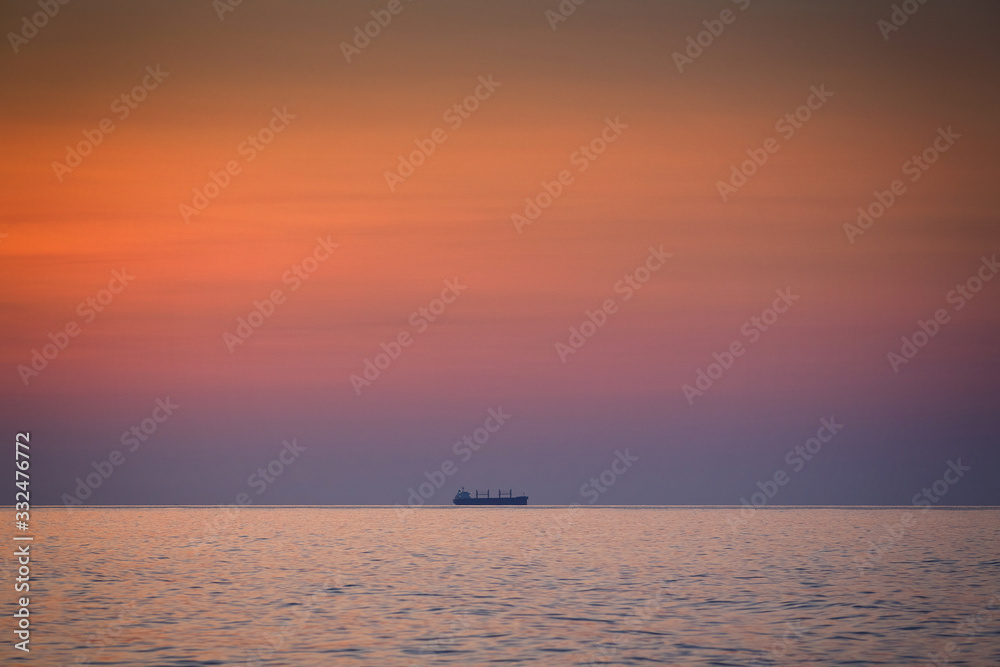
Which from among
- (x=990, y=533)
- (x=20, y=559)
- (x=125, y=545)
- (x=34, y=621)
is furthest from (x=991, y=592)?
(x=990, y=533)

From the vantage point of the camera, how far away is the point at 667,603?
49219 mm

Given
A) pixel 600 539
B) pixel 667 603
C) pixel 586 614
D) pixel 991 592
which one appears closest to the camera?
pixel 586 614

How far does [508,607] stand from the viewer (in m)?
47.2

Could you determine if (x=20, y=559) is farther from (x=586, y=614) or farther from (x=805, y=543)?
(x=805, y=543)

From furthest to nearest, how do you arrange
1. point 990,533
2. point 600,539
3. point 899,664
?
point 990,533
point 600,539
point 899,664

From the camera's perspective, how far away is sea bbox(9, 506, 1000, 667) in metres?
36.4

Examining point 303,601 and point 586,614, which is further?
point 303,601

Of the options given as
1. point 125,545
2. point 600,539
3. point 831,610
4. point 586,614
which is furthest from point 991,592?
point 125,545

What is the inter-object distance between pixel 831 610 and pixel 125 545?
65.9 m

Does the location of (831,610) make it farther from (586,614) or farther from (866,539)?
(866,539)

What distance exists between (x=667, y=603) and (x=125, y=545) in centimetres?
6025

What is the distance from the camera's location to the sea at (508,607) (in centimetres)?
3644

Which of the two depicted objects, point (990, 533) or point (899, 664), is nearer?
point (899, 664)

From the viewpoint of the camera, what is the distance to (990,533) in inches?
4990
